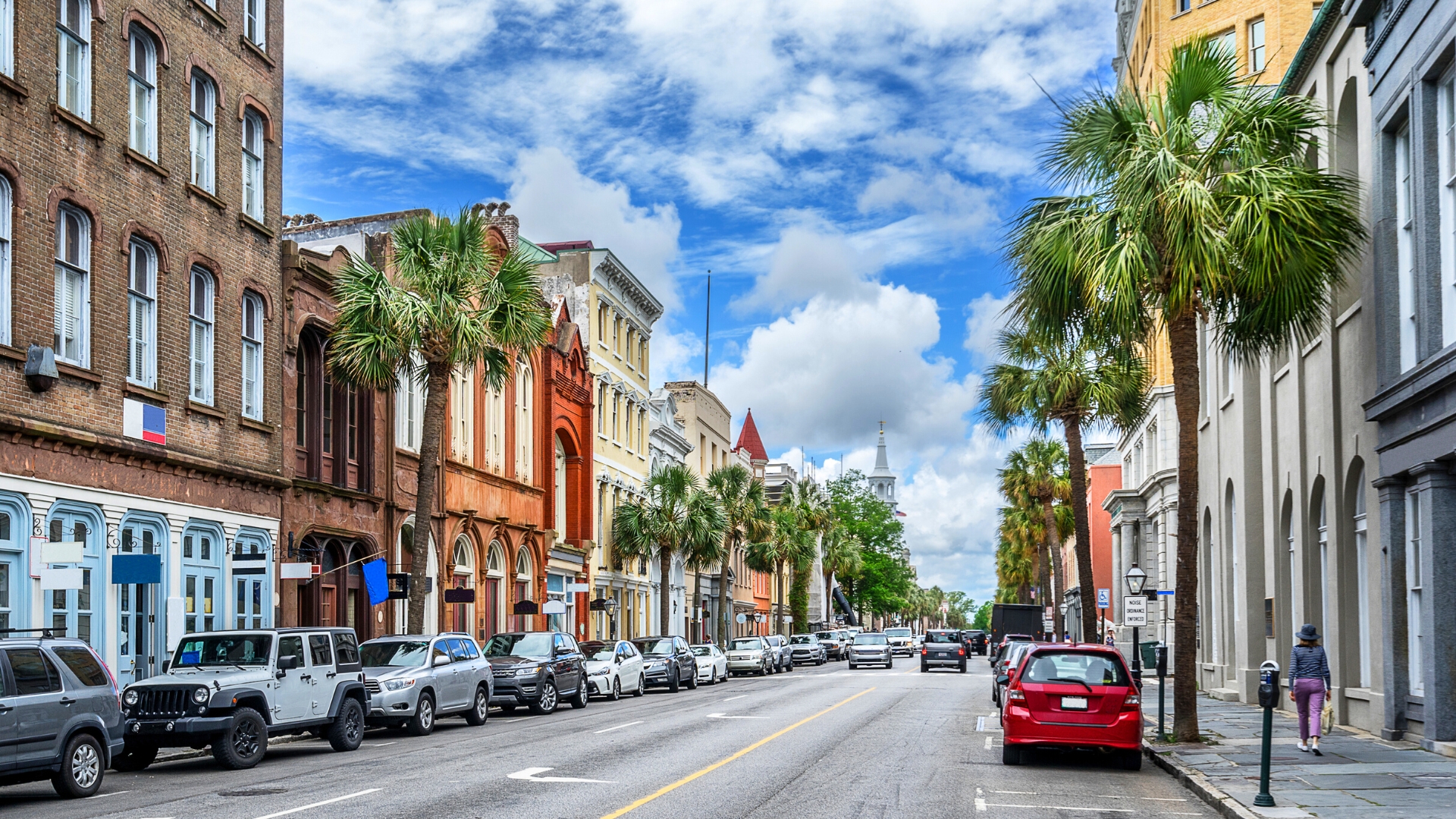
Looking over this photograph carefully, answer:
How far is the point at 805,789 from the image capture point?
14586 millimetres

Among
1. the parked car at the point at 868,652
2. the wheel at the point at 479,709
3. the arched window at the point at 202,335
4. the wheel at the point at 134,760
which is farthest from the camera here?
the parked car at the point at 868,652

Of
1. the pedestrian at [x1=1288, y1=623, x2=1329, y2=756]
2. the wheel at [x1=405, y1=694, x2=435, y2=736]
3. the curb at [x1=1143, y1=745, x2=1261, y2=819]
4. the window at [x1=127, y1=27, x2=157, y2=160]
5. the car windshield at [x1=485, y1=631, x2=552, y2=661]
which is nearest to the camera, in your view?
the curb at [x1=1143, y1=745, x2=1261, y2=819]

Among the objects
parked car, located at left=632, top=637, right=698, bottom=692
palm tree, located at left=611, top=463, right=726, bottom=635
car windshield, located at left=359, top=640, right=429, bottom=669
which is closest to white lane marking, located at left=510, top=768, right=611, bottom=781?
car windshield, located at left=359, top=640, right=429, bottom=669

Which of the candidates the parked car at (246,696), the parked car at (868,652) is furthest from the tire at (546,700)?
the parked car at (868,652)

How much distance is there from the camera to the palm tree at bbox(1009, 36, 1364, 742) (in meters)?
18.3

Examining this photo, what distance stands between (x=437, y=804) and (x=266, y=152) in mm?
20089

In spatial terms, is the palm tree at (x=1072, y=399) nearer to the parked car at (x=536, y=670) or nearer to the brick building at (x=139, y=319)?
the parked car at (x=536, y=670)

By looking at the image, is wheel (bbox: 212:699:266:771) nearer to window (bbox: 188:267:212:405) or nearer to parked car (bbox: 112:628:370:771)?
parked car (bbox: 112:628:370:771)

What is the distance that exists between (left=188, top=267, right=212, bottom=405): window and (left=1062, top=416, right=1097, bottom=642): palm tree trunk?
18666mm

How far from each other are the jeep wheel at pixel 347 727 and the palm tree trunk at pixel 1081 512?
18.0 m

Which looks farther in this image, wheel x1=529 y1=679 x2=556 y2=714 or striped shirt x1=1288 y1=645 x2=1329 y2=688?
wheel x1=529 y1=679 x2=556 y2=714

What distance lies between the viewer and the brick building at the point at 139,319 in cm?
2100

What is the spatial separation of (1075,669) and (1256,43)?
41.5m

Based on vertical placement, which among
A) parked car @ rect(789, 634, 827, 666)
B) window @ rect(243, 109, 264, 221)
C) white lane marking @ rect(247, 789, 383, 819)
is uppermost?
window @ rect(243, 109, 264, 221)
